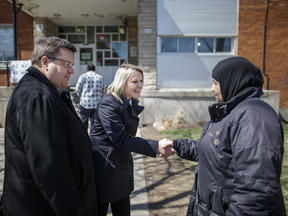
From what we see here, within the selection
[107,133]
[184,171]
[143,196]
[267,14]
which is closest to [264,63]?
[267,14]

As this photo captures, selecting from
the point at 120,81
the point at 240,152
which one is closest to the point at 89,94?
the point at 120,81

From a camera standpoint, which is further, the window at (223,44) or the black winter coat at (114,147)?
the window at (223,44)

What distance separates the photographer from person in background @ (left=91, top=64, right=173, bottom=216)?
7.33ft

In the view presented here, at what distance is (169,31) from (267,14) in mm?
4108

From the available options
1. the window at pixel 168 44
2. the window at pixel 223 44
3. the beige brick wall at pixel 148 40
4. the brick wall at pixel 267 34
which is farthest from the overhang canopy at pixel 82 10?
the brick wall at pixel 267 34

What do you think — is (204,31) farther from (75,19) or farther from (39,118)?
(39,118)

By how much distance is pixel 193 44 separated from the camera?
9422 mm

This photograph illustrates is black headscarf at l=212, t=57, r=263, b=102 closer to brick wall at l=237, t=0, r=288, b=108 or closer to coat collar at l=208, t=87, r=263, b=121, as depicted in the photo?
coat collar at l=208, t=87, r=263, b=121

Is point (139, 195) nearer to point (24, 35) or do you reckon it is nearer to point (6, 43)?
point (24, 35)

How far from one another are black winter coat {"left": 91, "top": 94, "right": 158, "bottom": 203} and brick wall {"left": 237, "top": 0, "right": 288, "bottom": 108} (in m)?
8.49

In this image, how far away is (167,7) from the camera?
9.04 m

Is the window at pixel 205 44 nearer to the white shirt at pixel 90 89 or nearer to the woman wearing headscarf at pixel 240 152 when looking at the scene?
the white shirt at pixel 90 89

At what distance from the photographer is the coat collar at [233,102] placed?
1542 millimetres

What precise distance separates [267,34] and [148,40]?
494cm
